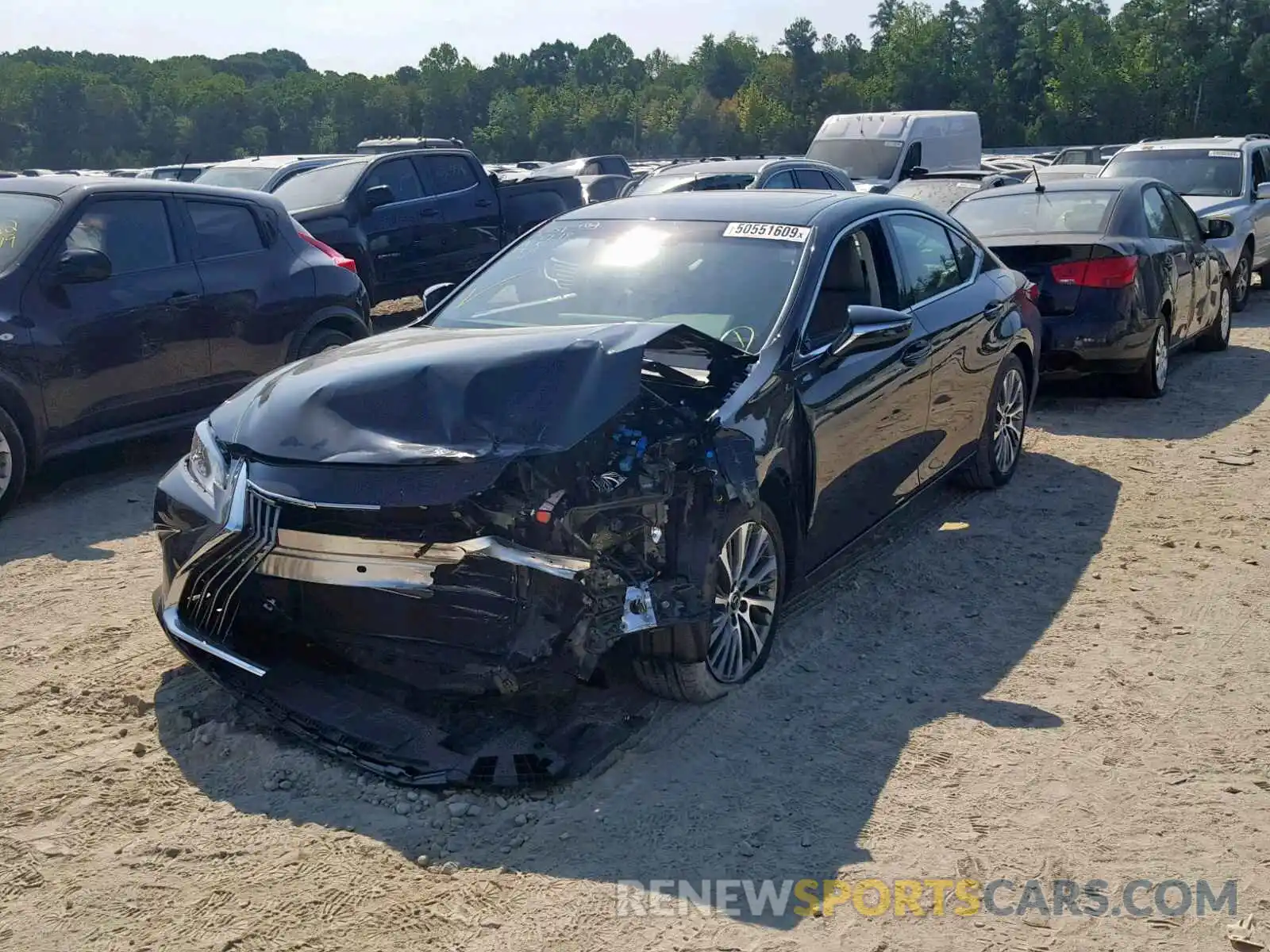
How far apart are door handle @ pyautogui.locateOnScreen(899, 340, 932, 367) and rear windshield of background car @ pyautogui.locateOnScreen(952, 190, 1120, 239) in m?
3.94

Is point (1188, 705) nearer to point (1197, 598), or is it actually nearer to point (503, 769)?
point (1197, 598)

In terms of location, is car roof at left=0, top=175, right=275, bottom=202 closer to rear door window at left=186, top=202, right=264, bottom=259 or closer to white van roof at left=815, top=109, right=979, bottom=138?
rear door window at left=186, top=202, right=264, bottom=259

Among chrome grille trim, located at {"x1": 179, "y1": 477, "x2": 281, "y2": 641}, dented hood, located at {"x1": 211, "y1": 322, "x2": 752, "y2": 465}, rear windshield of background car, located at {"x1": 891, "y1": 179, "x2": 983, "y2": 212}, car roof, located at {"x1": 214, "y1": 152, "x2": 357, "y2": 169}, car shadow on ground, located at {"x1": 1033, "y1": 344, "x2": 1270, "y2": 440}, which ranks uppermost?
car roof, located at {"x1": 214, "y1": 152, "x2": 357, "y2": 169}

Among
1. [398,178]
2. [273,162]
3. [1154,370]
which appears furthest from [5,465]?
[273,162]

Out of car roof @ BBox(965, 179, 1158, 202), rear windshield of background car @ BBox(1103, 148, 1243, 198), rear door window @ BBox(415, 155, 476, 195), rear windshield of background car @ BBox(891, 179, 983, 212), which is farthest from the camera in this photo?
rear windshield of background car @ BBox(891, 179, 983, 212)

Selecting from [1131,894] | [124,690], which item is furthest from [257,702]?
[1131,894]

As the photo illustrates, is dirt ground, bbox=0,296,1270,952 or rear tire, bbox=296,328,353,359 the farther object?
rear tire, bbox=296,328,353,359

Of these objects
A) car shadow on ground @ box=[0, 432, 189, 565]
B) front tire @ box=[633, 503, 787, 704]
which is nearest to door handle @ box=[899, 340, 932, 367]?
front tire @ box=[633, 503, 787, 704]

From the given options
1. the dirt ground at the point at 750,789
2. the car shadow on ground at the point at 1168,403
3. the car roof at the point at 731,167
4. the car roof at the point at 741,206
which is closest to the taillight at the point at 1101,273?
the car shadow on ground at the point at 1168,403

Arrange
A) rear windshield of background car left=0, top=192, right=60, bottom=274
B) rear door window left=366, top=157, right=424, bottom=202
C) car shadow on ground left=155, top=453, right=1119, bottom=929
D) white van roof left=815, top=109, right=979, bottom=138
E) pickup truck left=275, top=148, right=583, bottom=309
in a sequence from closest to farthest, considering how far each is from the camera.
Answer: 1. car shadow on ground left=155, top=453, right=1119, bottom=929
2. rear windshield of background car left=0, top=192, right=60, bottom=274
3. pickup truck left=275, top=148, right=583, bottom=309
4. rear door window left=366, top=157, right=424, bottom=202
5. white van roof left=815, top=109, right=979, bottom=138

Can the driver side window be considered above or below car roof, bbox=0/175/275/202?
below

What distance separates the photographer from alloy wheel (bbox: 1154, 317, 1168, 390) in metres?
9.47

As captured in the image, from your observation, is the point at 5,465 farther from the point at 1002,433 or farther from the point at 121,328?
the point at 1002,433

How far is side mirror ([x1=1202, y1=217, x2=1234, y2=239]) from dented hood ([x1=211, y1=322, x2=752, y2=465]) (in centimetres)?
762
